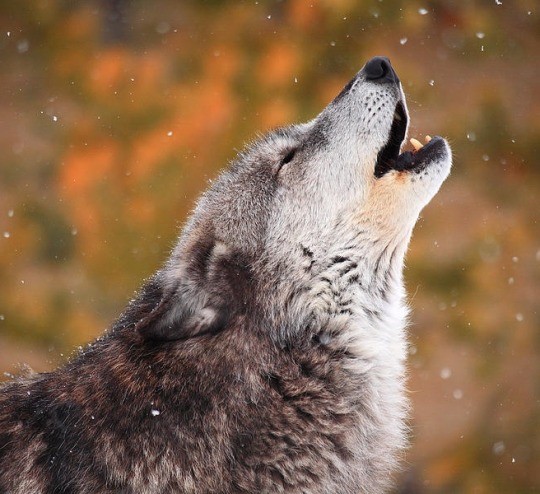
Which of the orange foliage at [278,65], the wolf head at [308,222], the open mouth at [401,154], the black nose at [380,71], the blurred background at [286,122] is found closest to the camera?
the wolf head at [308,222]

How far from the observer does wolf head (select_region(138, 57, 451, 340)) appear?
342 cm

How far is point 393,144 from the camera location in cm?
376

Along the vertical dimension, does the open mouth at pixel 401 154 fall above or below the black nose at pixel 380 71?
below

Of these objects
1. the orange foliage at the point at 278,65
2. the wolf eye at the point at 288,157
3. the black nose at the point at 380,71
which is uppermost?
the orange foliage at the point at 278,65

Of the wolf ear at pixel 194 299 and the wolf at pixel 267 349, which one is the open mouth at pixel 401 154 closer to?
the wolf at pixel 267 349

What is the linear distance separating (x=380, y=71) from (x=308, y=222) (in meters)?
0.83

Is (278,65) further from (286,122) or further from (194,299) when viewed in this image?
(194,299)

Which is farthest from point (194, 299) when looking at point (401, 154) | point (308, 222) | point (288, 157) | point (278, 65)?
point (278, 65)

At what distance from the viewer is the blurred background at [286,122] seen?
923 cm

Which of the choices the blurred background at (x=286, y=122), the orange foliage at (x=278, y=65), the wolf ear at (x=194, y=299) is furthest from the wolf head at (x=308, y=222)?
the orange foliage at (x=278, y=65)

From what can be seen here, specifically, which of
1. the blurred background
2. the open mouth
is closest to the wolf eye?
the open mouth

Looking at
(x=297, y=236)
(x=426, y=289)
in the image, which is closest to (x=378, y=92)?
(x=297, y=236)

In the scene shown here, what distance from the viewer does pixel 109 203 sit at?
9516 millimetres

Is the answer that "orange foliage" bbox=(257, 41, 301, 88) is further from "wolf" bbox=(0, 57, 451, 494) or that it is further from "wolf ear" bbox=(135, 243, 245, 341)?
"wolf ear" bbox=(135, 243, 245, 341)
